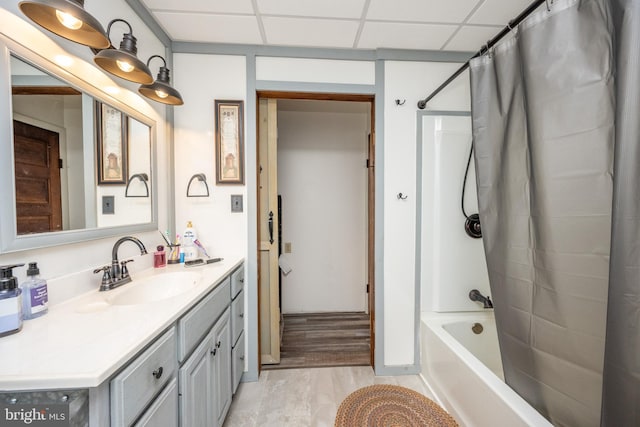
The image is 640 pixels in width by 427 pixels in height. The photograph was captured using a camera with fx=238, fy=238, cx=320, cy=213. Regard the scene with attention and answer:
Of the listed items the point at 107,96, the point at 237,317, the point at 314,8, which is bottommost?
the point at 237,317

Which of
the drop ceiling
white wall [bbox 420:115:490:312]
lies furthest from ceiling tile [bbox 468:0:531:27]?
white wall [bbox 420:115:490:312]

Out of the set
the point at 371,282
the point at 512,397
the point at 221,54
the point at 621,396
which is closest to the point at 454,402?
the point at 512,397

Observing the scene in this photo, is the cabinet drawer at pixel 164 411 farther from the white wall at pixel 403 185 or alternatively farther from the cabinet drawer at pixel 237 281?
the white wall at pixel 403 185

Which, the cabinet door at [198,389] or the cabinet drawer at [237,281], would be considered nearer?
the cabinet door at [198,389]

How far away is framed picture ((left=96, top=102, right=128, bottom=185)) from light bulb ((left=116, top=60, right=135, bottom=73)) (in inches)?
8.9

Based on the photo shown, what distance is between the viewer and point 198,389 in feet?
3.39

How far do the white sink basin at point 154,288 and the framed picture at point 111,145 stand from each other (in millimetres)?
523

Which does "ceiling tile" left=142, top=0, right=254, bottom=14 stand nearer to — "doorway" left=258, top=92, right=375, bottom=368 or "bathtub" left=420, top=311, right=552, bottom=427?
"doorway" left=258, top=92, right=375, bottom=368

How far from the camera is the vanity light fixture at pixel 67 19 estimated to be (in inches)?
28.9

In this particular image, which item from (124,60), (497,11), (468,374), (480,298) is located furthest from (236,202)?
(497,11)

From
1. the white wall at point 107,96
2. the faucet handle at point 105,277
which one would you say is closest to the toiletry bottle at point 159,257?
the white wall at point 107,96

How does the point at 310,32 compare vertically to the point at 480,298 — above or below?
above

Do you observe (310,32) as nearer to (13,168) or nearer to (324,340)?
(13,168)

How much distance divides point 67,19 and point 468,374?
2.34 meters
